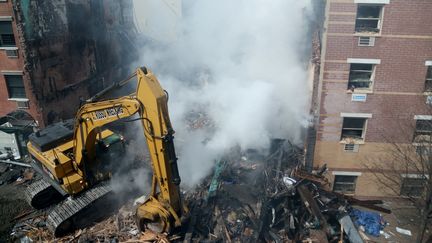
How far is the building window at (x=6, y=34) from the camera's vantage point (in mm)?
16377

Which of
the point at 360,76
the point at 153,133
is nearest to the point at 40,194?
the point at 153,133

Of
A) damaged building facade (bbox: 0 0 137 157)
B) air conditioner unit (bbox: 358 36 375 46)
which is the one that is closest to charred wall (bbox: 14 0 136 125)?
damaged building facade (bbox: 0 0 137 157)

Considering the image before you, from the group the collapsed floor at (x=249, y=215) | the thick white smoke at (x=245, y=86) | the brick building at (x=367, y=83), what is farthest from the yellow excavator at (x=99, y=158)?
the brick building at (x=367, y=83)

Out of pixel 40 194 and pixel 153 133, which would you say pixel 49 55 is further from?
pixel 153 133

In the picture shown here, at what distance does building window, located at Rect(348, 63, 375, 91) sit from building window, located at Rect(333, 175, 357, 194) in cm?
427

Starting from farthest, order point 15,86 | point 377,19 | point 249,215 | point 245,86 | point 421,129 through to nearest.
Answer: point 15,86, point 245,86, point 421,129, point 377,19, point 249,215

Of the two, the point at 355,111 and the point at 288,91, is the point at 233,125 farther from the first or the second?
the point at 355,111

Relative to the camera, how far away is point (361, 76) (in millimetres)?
13922

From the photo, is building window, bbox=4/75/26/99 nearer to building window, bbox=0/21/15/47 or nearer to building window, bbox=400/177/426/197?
building window, bbox=0/21/15/47

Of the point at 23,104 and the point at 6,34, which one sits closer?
the point at 6,34

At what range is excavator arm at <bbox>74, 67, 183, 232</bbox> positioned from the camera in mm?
8336

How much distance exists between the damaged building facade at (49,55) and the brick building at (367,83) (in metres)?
14.1

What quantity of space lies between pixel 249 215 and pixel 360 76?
24.7 feet

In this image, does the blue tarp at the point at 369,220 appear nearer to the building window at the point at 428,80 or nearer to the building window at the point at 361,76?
the building window at the point at 361,76
